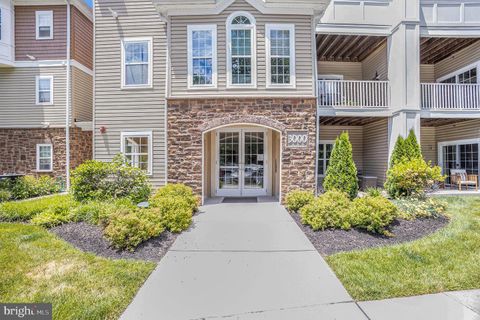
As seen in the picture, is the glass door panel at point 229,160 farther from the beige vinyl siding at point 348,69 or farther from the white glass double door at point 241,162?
the beige vinyl siding at point 348,69

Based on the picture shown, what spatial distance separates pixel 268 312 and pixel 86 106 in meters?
13.9

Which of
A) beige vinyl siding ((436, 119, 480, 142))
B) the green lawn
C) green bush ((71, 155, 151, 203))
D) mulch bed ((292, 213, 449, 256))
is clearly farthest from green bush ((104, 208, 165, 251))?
beige vinyl siding ((436, 119, 480, 142))

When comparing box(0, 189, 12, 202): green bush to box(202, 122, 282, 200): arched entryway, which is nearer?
box(0, 189, 12, 202): green bush

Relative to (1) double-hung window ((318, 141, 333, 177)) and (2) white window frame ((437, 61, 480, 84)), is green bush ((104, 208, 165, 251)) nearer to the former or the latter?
(1) double-hung window ((318, 141, 333, 177))

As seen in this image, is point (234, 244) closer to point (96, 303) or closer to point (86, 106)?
point (96, 303)

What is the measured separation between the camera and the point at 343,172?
828cm

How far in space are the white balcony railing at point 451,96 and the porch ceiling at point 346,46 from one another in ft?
9.53

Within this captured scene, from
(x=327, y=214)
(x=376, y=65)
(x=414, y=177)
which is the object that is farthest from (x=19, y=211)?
(x=376, y=65)

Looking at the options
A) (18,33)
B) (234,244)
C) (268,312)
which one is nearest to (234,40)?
(234,244)

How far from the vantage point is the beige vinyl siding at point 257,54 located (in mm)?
8930

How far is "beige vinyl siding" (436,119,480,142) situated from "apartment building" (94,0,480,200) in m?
0.09

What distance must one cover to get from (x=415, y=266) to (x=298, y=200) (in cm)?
375

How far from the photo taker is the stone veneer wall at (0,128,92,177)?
12.6 metres

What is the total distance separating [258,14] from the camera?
29.3 feet
